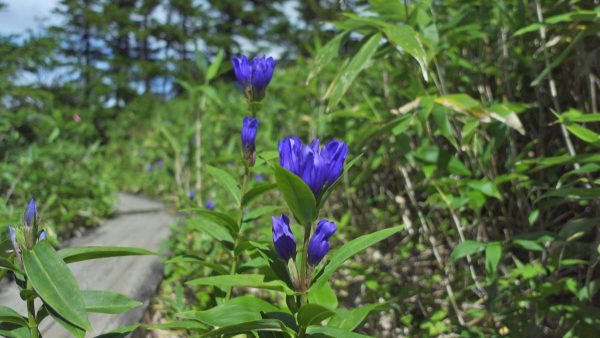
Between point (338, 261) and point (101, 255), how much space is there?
1.56ft

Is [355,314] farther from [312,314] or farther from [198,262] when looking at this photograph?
[198,262]

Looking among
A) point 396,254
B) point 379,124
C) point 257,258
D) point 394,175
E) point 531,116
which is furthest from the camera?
point 394,175

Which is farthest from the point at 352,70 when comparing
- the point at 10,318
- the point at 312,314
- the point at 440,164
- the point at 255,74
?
the point at 10,318

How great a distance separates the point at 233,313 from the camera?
893 mm

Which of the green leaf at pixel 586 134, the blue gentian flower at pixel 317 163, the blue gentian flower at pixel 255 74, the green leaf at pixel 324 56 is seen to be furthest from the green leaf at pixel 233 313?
the green leaf at pixel 586 134

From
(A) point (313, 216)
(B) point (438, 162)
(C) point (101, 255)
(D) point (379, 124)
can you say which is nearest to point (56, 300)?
(C) point (101, 255)

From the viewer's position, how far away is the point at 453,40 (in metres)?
2.14

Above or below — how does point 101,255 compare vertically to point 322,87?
below

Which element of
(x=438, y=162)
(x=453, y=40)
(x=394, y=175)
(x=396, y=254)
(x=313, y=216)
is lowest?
(x=396, y=254)

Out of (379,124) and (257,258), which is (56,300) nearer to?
(257,258)

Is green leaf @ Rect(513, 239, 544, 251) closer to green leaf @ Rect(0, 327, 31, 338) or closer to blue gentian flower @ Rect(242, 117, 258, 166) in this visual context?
blue gentian flower @ Rect(242, 117, 258, 166)

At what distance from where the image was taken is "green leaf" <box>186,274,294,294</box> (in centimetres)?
84

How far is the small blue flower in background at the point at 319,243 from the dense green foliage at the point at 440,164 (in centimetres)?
16

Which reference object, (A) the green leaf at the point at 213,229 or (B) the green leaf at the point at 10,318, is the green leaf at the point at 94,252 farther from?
(A) the green leaf at the point at 213,229
